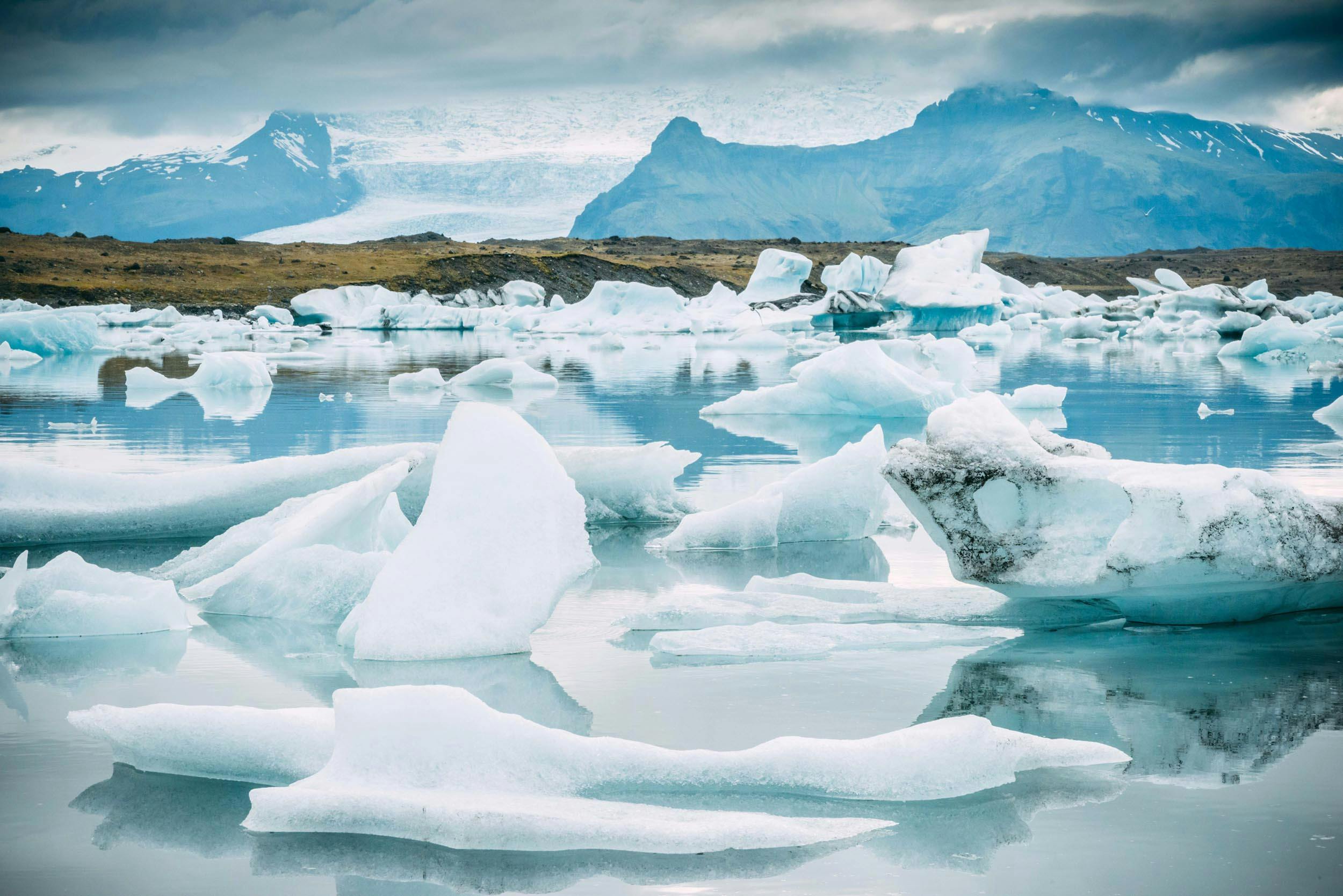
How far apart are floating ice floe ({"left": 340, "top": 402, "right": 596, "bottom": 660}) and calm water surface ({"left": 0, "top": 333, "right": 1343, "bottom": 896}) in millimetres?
157

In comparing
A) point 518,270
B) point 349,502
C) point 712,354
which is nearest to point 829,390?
point 349,502

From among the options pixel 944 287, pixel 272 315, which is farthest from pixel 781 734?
pixel 272 315

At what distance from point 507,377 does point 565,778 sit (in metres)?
18.3

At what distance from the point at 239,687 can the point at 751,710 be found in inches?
81.6

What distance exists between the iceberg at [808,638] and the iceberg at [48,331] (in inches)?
1140

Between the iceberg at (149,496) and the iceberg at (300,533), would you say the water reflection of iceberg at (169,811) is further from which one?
the iceberg at (149,496)

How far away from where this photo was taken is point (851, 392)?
17.1 metres

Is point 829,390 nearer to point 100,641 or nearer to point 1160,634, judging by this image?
point 1160,634

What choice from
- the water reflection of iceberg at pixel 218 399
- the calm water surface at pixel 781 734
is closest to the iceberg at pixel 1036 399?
the calm water surface at pixel 781 734

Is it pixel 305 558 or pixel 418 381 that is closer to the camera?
pixel 305 558

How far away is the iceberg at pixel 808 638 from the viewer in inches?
230

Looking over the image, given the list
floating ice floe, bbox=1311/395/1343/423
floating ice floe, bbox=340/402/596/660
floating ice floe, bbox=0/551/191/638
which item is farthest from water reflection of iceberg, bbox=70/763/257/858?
floating ice floe, bbox=1311/395/1343/423

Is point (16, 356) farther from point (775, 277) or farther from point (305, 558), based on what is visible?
point (775, 277)

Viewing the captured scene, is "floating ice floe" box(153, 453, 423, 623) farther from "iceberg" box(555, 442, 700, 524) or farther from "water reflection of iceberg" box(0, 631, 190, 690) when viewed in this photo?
"iceberg" box(555, 442, 700, 524)
